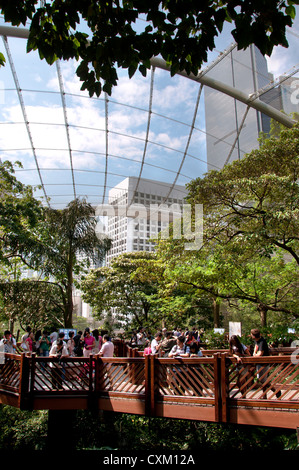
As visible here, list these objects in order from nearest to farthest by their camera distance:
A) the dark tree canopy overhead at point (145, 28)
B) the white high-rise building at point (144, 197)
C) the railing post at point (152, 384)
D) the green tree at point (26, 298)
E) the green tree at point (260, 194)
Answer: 1. the dark tree canopy overhead at point (145, 28)
2. the railing post at point (152, 384)
3. the green tree at point (260, 194)
4. the green tree at point (26, 298)
5. the white high-rise building at point (144, 197)

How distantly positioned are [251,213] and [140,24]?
6576 millimetres

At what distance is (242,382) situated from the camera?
6387 mm

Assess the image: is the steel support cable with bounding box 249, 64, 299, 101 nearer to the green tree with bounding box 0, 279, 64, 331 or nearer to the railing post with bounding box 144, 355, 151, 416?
the railing post with bounding box 144, 355, 151, 416

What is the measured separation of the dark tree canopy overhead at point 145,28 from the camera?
3324 mm

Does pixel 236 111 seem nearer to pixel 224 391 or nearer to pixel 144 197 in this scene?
pixel 144 197

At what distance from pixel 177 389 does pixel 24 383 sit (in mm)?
3271

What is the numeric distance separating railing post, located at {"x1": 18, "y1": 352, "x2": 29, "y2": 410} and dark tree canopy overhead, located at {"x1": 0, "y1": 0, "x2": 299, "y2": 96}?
19.6ft

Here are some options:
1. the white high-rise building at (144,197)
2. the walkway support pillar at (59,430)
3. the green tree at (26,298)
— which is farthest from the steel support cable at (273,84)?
the walkway support pillar at (59,430)

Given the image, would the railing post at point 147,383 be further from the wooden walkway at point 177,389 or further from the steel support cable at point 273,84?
the steel support cable at point 273,84

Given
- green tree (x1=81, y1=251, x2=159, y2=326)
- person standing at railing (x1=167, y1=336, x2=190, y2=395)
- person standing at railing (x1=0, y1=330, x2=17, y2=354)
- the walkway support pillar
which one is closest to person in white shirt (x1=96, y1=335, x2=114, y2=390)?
person standing at railing (x1=167, y1=336, x2=190, y2=395)

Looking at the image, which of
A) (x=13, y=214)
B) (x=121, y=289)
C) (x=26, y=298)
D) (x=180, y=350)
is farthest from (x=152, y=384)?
(x=121, y=289)

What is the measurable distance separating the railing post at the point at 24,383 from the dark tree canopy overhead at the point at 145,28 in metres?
5.98

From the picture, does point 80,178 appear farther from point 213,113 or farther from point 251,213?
point 251,213
